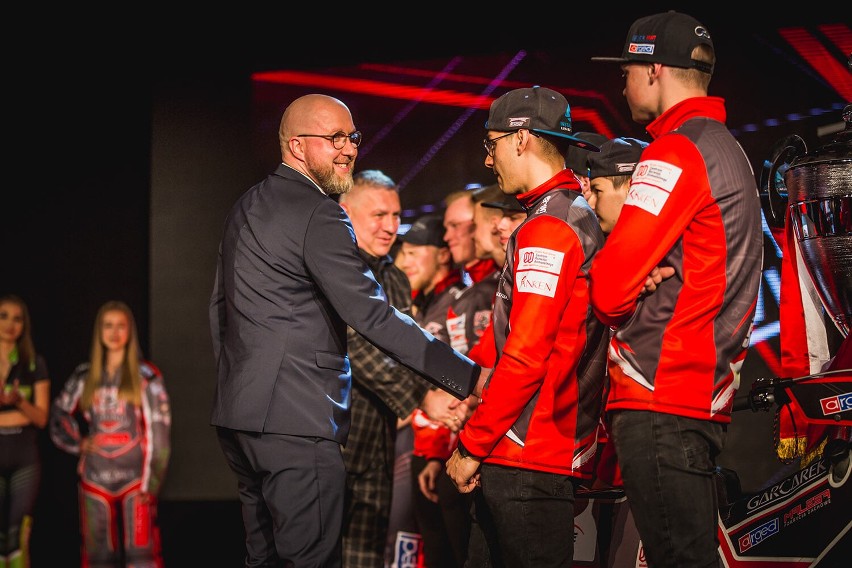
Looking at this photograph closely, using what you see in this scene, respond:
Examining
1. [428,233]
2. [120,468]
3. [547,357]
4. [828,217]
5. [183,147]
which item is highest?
[183,147]

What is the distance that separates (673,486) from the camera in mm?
1831

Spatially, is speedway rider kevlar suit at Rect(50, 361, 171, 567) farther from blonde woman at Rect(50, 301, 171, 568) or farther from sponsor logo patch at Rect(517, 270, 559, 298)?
sponsor logo patch at Rect(517, 270, 559, 298)

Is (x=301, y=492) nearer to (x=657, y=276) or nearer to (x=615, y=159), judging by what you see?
(x=657, y=276)

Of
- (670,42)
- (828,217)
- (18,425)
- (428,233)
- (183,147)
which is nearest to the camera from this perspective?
(670,42)

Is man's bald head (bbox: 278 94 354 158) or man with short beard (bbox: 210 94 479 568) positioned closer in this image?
man with short beard (bbox: 210 94 479 568)

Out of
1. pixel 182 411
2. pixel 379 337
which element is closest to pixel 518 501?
pixel 379 337

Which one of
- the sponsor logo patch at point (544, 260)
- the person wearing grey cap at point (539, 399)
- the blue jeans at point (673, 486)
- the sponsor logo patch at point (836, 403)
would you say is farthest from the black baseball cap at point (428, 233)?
the blue jeans at point (673, 486)

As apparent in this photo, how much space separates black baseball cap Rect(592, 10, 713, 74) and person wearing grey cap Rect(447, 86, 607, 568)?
13.3 inches

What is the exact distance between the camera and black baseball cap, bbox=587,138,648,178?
2.60 m

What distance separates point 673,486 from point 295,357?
105 centimetres

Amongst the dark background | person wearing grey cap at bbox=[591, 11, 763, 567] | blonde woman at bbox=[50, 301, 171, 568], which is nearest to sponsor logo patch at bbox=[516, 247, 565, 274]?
person wearing grey cap at bbox=[591, 11, 763, 567]

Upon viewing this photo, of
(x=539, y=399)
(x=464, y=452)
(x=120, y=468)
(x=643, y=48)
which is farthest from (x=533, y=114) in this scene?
(x=120, y=468)

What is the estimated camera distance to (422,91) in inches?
217

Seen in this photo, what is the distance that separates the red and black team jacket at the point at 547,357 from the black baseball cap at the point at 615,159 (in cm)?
39
